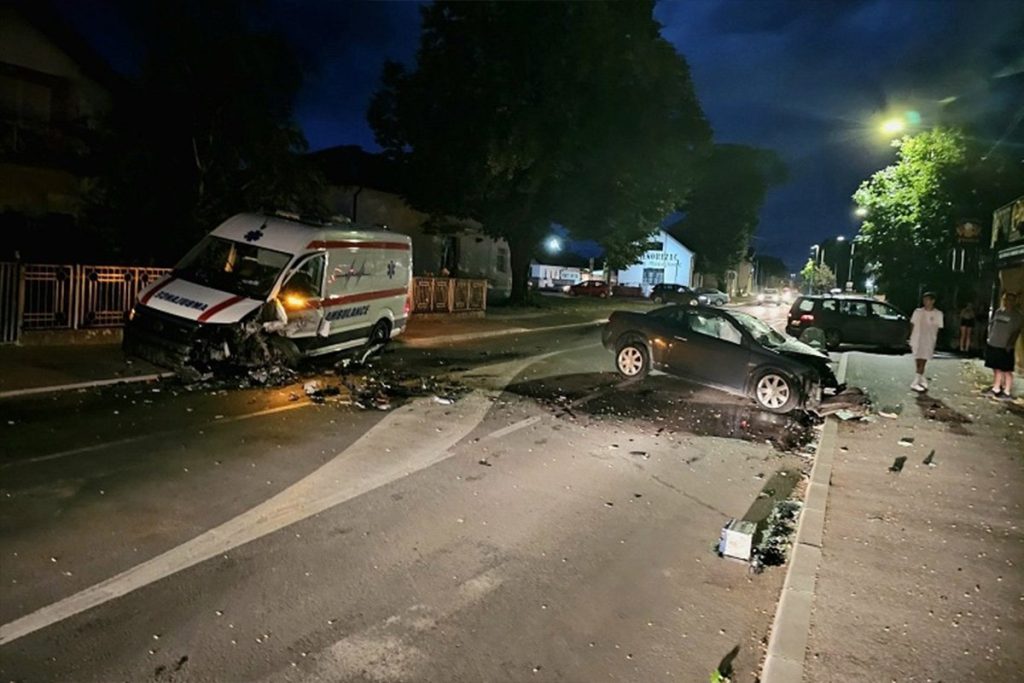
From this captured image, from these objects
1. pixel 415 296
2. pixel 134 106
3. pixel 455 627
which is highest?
pixel 134 106

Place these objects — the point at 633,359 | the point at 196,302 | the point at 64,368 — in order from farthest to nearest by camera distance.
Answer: the point at 633,359
the point at 64,368
the point at 196,302

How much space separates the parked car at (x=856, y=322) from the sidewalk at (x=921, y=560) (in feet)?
39.6

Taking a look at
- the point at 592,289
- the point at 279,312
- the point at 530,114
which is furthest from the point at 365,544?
the point at 592,289

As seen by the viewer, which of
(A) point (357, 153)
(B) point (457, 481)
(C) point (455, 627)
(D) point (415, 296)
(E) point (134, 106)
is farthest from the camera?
(A) point (357, 153)

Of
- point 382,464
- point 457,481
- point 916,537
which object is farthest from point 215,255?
point 916,537

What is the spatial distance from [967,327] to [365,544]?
21.9 metres

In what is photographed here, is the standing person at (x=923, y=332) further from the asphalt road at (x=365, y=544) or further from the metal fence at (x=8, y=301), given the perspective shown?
the metal fence at (x=8, y=301)

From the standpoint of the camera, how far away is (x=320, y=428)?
8.72 meters

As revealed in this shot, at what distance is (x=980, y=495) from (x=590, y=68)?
81.3 feet

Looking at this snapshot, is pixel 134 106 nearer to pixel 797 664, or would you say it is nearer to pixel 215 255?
pixel 215 255

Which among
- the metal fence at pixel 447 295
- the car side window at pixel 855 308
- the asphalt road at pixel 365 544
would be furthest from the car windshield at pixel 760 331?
the metal fence at pixel 447 295

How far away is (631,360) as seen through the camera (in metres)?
13.4

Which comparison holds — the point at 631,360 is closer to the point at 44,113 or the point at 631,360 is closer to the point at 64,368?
the point at 64,368

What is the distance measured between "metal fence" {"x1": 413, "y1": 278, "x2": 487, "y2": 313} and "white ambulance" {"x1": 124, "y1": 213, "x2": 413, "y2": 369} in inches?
378
